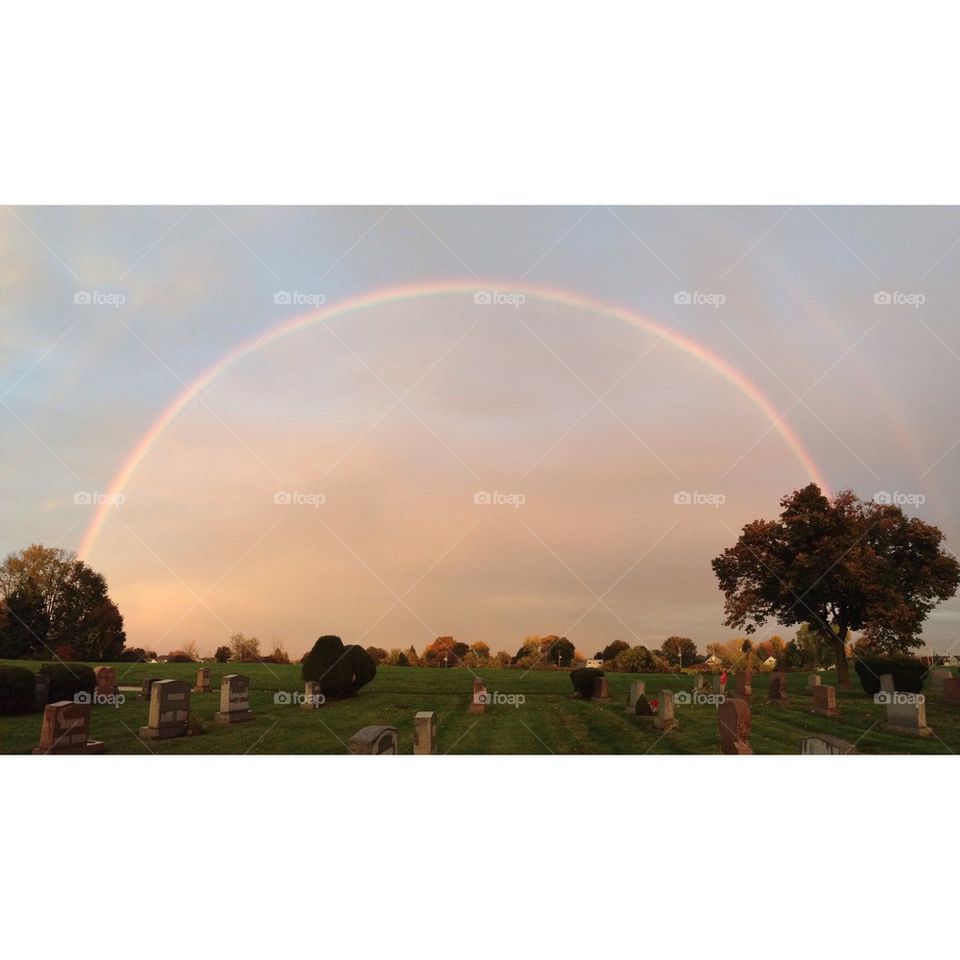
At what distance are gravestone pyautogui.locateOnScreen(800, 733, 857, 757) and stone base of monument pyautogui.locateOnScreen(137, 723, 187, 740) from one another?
11.7 metres

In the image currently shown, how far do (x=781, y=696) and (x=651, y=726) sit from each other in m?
4.67

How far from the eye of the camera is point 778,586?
1738 centimetres

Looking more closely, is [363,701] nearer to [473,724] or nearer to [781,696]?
[473,724]

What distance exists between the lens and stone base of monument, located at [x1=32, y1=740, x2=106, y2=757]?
38.7ft

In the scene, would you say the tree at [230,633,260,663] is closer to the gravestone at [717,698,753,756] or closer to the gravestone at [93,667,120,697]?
the gravestone at [93,667,120,697]

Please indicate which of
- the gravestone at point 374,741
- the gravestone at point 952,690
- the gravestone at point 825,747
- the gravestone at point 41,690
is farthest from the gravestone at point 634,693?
the gravestone at point 41,690

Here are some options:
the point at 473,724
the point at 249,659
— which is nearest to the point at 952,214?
the point at 473,724

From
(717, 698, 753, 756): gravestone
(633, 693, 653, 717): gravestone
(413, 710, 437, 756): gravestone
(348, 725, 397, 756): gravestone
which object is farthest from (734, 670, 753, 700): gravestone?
(348, 725, 397, 756): gravestone

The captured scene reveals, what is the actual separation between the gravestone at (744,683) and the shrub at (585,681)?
11.3ft

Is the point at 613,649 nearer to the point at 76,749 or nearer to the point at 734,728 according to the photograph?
the point at 734,728

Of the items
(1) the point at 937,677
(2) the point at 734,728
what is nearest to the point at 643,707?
(2) the point at 734,728

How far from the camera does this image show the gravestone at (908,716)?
13414mm

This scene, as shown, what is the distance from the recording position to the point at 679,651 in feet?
58.1

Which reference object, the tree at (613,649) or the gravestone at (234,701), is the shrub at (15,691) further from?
the tree at (613,649)
